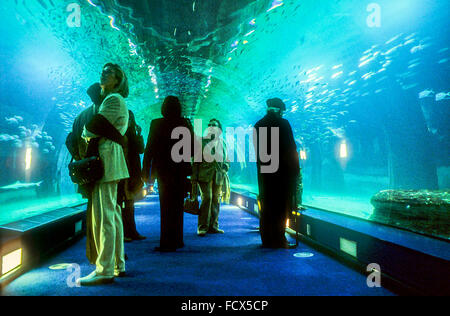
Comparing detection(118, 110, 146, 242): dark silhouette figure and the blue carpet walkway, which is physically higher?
detection(118, 110, 146, 242): dark silhouette figure

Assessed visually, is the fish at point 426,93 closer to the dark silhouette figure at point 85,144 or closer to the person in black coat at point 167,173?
the person in black coat at point 167,173

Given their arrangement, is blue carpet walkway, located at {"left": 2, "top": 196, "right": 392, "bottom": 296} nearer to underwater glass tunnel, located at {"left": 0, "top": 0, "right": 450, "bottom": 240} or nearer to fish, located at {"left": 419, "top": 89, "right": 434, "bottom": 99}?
underwater glass tunnel, located at {"left": 0, "top": 0, "right": 450, "bottom": 240}

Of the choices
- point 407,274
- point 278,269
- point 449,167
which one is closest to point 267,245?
point 278,269

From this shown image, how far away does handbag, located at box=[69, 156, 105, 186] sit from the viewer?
214 cm

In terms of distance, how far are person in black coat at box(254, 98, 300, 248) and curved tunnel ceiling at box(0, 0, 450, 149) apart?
11.5ft

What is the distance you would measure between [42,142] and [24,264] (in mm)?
22635

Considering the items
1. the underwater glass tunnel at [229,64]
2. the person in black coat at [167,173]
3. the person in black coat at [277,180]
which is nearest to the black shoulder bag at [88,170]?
the person in black coat at [167,173]

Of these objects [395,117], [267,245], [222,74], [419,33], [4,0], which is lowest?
[267,245]

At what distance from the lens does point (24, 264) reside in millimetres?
2574

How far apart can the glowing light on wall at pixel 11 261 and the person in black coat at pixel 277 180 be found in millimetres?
3073

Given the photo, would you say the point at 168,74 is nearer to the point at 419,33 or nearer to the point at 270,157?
the point at 270,157

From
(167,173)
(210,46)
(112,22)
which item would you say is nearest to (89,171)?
(167,173)

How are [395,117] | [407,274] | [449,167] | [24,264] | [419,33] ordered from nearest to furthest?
[407,274], [24,264], [395,117], [419,33], [449,167]

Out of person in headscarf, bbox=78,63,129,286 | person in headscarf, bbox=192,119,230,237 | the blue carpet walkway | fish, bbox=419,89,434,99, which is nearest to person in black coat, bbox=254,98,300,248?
the blue carpet walkway
